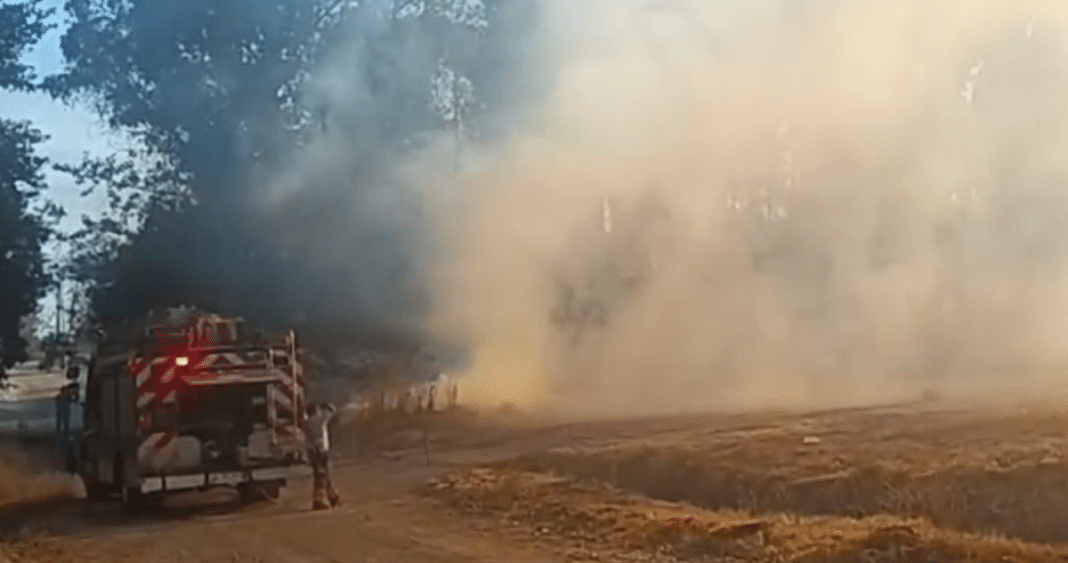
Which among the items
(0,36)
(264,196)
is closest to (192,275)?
(264,196)

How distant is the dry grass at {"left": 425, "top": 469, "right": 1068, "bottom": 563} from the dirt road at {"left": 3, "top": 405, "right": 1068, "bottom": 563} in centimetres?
3

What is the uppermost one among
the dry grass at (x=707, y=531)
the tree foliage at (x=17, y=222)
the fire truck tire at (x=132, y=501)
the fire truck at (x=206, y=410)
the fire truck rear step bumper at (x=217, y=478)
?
the tree foliage at (x=17, y=222)

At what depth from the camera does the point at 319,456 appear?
22844 mm

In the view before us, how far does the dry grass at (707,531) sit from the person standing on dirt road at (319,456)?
5.09ft

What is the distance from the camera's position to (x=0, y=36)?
46.0 meters

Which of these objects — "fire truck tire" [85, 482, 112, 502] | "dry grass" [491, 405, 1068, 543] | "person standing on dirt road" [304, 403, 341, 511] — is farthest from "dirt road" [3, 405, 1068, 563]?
"fire truck tire" [85, 482, 112, 502]

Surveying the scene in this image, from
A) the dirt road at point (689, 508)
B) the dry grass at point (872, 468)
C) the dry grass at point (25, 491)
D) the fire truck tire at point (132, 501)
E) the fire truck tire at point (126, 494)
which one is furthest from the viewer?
the dry grass at point (25, 491)

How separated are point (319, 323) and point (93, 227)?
308 inches

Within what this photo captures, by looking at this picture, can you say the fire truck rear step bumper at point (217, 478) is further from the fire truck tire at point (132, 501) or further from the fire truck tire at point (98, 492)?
the fire truck tire at point (98, 492)

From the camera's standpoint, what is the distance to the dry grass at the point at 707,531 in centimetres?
1462

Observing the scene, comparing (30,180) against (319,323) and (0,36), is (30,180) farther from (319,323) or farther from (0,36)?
(319,323)

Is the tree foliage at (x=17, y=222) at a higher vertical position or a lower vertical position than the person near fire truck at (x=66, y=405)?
higher

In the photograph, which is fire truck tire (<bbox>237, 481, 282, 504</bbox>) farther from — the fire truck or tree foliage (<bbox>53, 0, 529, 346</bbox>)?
tree foliage (<bbox>53, 0, 529, 346</bbox>)

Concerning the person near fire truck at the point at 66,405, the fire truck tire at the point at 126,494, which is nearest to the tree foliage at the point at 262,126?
the person near fire truck at the point at 66,405
